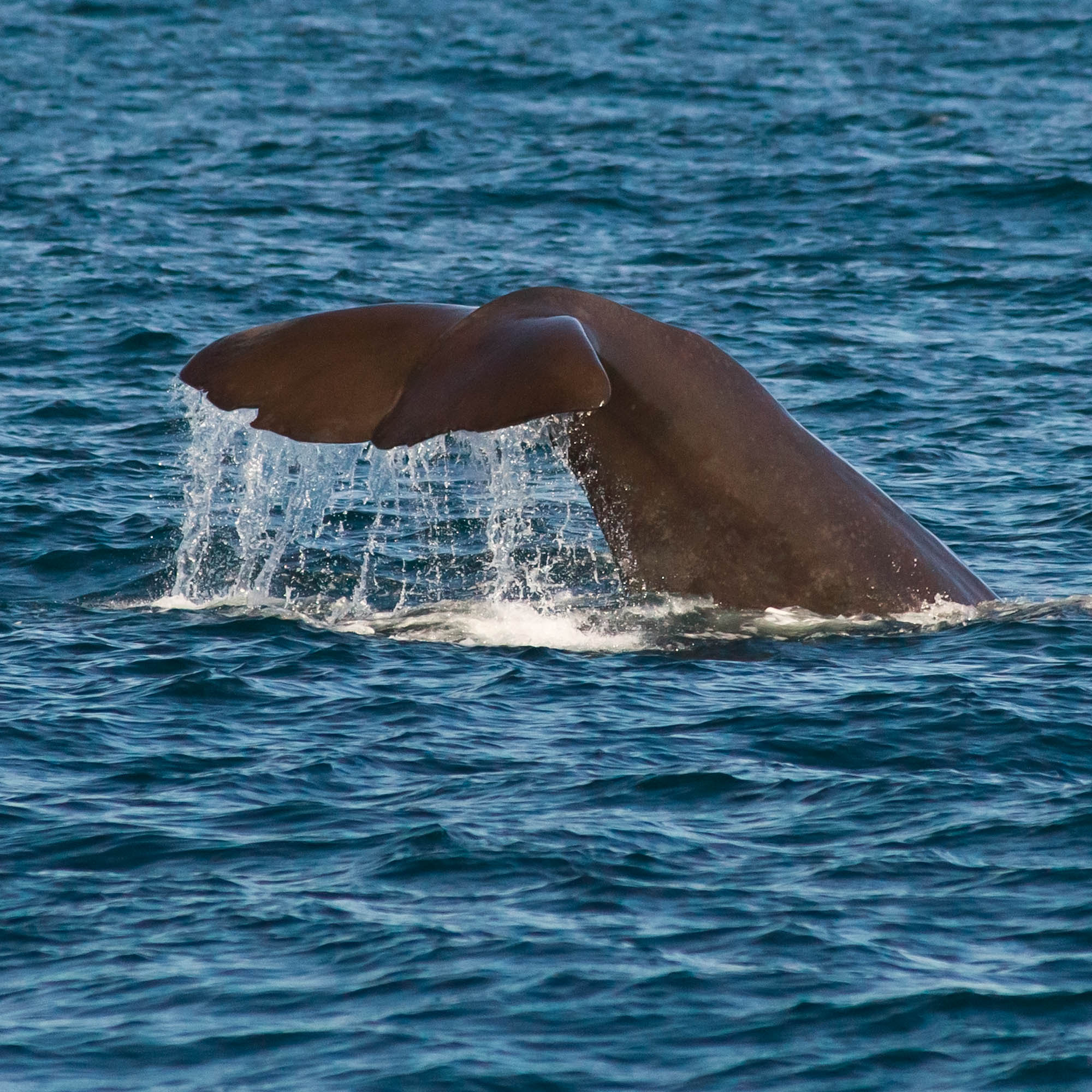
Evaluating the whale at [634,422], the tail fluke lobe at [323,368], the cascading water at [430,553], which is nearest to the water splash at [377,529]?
the cascading water at [430,553]

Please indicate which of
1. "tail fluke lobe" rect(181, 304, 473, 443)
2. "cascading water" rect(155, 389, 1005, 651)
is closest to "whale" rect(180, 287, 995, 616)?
"tail fluke lobe" rect(181, 304, 473, 443)

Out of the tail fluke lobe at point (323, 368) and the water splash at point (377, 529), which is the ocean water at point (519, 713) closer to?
the water splash at point (377, 529)

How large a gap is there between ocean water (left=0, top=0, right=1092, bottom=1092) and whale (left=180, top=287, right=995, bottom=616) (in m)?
0.35

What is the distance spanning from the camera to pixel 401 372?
10055mm

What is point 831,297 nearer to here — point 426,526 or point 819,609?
point 426,526

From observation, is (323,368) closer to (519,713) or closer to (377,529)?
(519,713)

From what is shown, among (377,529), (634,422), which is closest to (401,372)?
(634,422)

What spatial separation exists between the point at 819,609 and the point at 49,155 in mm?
22203

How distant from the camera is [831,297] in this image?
77.6 ft

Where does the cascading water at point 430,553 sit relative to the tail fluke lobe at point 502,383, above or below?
below

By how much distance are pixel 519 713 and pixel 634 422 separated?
166 centimetres

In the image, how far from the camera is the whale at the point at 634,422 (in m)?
9.34

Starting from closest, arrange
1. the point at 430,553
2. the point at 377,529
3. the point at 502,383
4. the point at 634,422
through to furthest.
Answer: the point at 502,383 < the point at 634,422 < the point at 430,553 < the point at 377,529

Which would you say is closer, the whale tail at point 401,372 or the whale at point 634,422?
the whale tail at point 401,372
